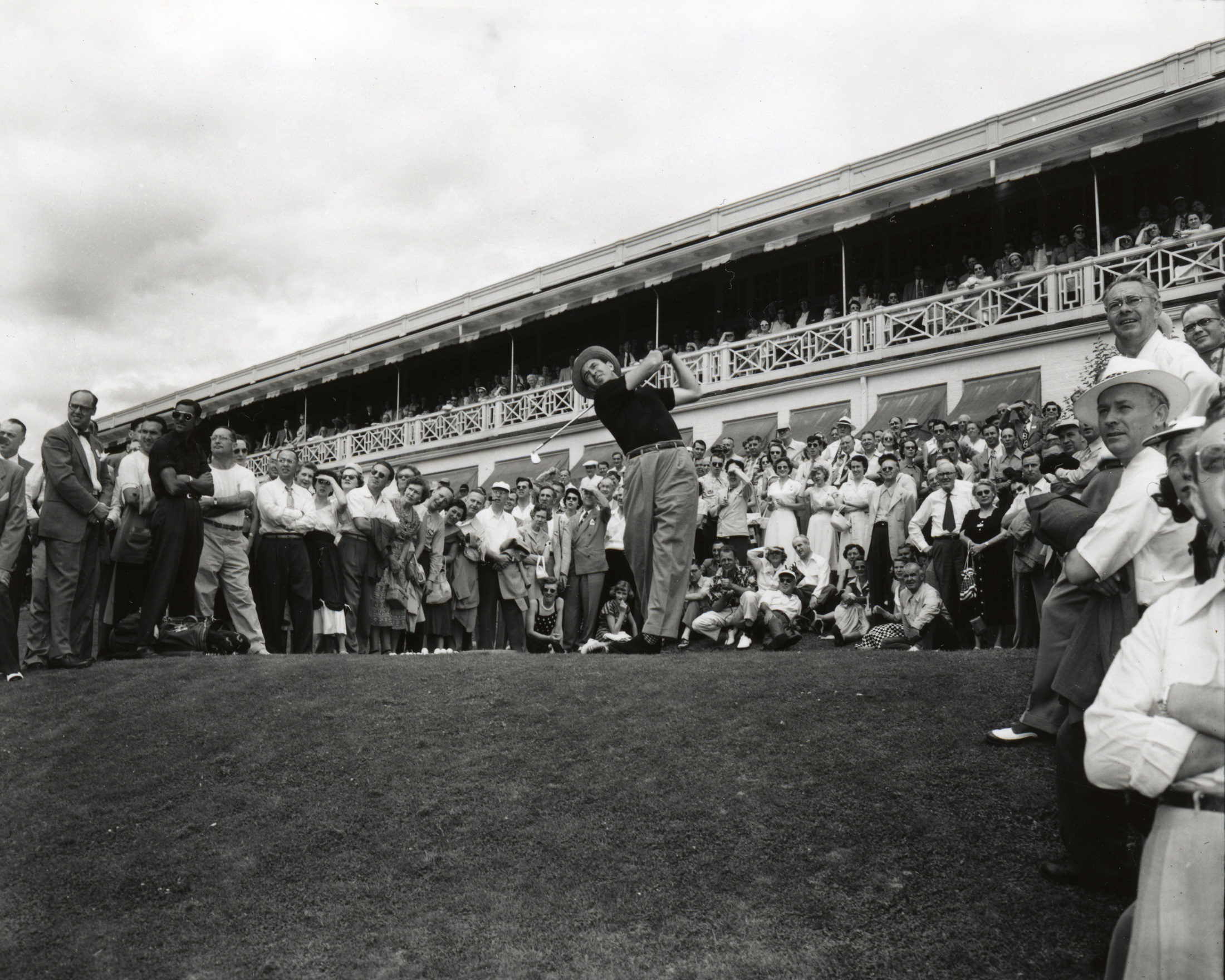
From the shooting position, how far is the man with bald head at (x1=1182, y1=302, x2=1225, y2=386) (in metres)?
6.00

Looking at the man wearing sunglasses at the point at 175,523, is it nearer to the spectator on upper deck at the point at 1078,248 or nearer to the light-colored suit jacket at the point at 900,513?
the light-colored suit jacket at the point at 900,513

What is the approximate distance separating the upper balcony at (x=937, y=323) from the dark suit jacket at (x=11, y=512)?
877 cm

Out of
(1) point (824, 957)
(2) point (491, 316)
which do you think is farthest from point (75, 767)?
(2) point (491, 316)

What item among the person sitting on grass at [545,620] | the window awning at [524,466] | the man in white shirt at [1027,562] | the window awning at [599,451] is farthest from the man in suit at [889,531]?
the window awning at [524,466]

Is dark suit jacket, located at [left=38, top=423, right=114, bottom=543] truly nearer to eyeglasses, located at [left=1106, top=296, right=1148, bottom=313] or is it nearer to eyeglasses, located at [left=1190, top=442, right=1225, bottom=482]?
eyeglasses, located at [left=1106, top=296, right=1148, bottom=313]

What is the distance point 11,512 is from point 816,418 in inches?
634

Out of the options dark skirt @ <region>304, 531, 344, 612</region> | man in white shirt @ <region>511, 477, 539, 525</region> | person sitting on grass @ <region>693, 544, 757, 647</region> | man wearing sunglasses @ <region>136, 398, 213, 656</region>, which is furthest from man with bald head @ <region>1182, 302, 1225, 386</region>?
man in white shirt @ <region>511, 477, 539, 525</region>

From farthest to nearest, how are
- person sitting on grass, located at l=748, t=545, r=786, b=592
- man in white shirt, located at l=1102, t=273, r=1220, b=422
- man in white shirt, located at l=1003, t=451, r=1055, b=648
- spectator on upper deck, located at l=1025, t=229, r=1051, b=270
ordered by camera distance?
spectator on upper deck, located at l=1025, t=229, r=1051, b=270 < person sitting on grass, located at l=748, t=545, r=786, b=592 < man in white shirt, located at l=1003, t=451, r=1055, b=648 < man in white shirt, located at l=1102, t=273, r=1220, b=422

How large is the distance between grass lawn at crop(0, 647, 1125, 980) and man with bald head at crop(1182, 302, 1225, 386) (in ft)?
6.39

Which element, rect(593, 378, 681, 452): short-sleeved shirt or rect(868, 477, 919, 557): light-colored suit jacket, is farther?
rect(868, 477, 919, 557): light-colored suit jacket

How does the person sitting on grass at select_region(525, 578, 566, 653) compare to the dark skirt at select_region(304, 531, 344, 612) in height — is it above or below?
below

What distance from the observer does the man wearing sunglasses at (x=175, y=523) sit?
888 cm

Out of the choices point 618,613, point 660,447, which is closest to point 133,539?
point 660,447

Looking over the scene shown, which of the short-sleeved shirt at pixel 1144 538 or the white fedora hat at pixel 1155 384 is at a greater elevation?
the white fedora hat at pixel 1155 384
